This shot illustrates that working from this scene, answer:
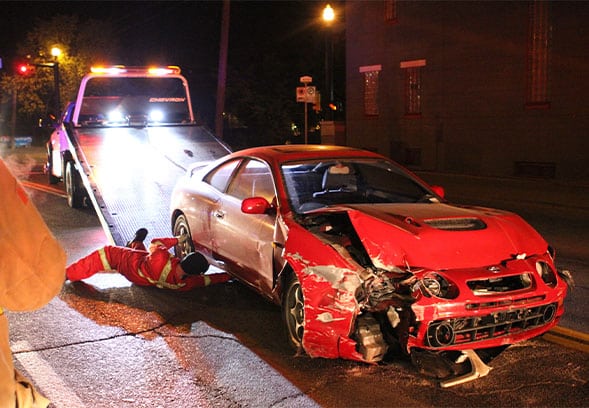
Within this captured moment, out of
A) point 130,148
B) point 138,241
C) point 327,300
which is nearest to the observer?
point 327,300

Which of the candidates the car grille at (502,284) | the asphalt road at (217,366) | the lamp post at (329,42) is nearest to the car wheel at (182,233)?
the asphalt road at (217,366)

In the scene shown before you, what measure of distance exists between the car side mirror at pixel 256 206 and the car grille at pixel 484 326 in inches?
77.1

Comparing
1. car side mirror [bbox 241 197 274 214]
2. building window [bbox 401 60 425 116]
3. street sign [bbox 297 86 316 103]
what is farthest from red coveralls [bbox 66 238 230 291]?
building window [bbox 401 60 425 116]

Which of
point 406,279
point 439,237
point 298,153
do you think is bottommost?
point 406,279

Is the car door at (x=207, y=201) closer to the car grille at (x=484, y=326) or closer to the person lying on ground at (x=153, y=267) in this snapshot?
the person lying on ground at (x=153, y=267)

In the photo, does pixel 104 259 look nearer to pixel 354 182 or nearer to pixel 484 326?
pixel 354 182

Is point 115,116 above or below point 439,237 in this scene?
above

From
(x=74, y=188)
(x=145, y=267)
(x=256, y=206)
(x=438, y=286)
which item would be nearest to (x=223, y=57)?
(x=74, y=188)

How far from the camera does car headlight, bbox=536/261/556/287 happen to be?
16.3ft

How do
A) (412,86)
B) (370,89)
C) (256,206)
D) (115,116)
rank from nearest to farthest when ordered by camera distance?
(256,206), (115,116), (412,86), (370,89)

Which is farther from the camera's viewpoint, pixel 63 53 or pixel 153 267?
pixel 63 53

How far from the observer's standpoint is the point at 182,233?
8.04m

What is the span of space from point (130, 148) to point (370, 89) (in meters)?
13.9

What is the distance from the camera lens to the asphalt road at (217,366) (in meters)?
4.45
